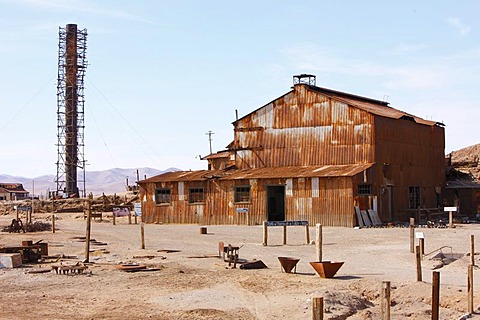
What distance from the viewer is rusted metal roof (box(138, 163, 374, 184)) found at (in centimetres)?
4616

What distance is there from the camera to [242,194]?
49.9m

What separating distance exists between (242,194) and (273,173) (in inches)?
107

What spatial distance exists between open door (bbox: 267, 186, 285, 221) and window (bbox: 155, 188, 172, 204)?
8.21 meters

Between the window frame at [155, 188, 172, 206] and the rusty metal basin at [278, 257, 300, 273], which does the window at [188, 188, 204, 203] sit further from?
the rusty metal basin at [278, 257, 300, 273]

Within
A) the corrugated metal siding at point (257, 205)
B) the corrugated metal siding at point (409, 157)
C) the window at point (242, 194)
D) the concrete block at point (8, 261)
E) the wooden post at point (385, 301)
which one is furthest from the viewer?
the window at point (242, 194)

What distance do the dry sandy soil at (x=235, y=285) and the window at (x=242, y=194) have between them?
1467cm

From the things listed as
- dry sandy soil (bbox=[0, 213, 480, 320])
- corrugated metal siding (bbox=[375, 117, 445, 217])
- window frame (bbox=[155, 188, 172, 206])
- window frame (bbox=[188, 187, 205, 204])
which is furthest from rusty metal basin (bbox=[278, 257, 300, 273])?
window frame (bbox=[155, 188, 172, 206])

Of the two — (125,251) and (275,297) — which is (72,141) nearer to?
(125,251)

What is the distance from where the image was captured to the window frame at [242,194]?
1945 inches

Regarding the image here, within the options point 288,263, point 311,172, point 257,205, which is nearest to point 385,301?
point 288,263

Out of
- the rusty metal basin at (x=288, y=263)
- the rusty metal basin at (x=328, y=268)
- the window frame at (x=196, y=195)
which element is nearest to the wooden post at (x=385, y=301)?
the rusty metal basin at (x=328, y=268)

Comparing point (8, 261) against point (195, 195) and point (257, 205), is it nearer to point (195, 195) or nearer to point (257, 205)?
point (257, 205)

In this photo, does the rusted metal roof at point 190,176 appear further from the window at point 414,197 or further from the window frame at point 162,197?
the window at point 414,197

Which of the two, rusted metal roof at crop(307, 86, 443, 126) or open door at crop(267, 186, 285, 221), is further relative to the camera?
rusted metal roof at crop(307, 86, 443, 126)
